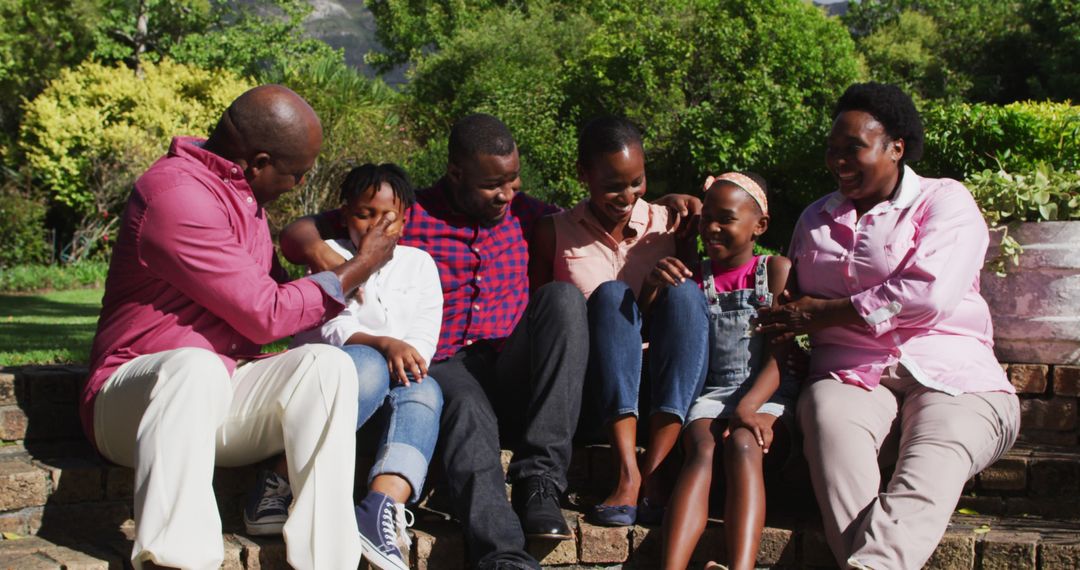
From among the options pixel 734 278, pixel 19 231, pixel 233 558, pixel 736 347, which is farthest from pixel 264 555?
pixel 19 231

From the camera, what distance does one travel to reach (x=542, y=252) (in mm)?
4441

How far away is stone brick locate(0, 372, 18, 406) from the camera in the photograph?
13.0 feet

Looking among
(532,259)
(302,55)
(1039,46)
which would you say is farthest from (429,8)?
(532,259)

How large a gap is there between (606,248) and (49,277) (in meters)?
12.3

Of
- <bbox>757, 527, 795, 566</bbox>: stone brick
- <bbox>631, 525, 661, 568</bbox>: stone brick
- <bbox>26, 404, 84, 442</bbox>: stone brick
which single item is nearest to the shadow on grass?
<bbox>26, 404, 84, 442</bbox>: stone brick

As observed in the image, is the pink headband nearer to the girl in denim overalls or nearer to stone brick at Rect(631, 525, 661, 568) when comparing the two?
the girl in denim overalls

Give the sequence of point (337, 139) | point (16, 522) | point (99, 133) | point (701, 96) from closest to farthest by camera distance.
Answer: point (16, 522) < point (337, 139) < point (99, 133) < point (701, 96)

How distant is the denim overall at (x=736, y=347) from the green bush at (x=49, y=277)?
11780mm

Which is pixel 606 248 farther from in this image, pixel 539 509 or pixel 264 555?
pixel 264 555

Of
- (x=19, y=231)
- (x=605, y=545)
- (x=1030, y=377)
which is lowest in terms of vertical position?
(x=19, y=231)

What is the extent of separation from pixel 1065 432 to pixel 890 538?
1438mm

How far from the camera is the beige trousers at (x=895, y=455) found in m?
3.29

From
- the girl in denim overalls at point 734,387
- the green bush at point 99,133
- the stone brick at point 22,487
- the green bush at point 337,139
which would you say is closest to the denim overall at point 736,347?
the girl in denim overalls at point 734,387

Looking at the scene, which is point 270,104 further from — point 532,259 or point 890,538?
point 890,538
